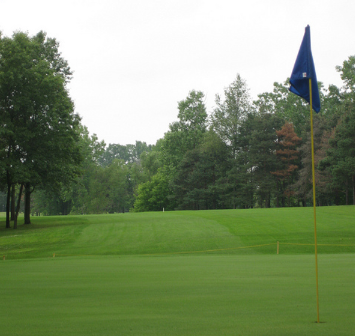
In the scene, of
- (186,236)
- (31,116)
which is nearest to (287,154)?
(186,236)

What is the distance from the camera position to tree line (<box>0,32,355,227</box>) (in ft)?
111

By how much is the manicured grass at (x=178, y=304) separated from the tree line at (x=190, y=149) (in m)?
24.2

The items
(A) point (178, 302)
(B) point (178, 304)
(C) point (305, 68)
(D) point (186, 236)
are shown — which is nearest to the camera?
(C) point (305, 68)

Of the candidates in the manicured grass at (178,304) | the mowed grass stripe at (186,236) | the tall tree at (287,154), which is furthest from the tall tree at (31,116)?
the tall tree at (287,154)

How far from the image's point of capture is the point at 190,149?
252 ft

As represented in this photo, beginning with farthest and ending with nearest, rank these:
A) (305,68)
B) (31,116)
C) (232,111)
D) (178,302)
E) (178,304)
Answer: (232,111) < (31,116) < (178,302) < (178,304) < (305,68)

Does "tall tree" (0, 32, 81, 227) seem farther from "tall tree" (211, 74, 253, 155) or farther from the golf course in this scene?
"tall tree" (211, 74, 253, 155)

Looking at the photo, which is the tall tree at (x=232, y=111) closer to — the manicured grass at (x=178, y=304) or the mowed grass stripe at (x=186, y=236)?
the mowed grass stripe at (x=186, y=236)

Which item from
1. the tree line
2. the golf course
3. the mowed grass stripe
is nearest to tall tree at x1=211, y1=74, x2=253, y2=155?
the tree line

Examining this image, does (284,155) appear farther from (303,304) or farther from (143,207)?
(303,304)

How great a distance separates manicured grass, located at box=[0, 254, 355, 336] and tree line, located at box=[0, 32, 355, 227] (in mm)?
24227

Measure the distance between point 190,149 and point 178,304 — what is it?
69519 millimetres

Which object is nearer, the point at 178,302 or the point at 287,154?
the point at 178,302

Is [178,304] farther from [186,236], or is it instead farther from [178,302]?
[186,236]
